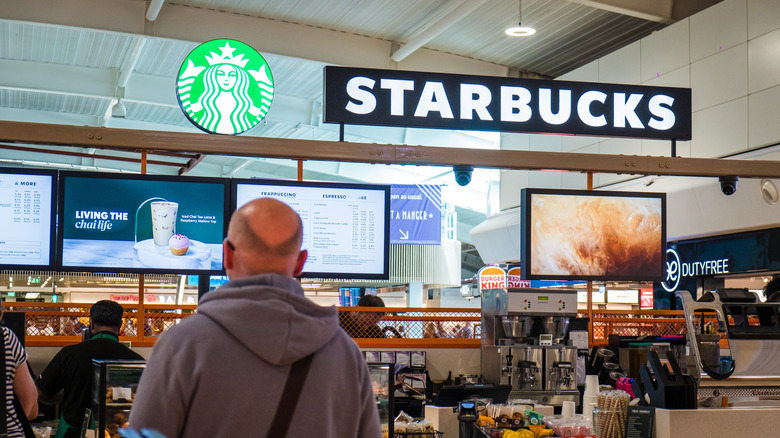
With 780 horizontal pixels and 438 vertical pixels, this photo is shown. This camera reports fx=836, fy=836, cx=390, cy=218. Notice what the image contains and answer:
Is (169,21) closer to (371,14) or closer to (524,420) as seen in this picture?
(371,14)

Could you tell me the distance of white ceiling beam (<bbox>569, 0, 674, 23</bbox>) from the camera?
11016mm

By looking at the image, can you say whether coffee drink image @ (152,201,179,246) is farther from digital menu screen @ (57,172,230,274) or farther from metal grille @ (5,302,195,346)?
metal grille @ (5,302,195,346)

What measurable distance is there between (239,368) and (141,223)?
428cm

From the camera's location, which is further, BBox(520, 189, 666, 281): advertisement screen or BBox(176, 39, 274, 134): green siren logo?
BBox(520, 189, 666, 281): advertisement screen

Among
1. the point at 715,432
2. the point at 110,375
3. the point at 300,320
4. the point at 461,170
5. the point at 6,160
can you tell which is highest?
the point at 6,160

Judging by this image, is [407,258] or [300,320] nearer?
[300,320]

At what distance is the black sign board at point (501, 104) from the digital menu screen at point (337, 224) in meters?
0.54

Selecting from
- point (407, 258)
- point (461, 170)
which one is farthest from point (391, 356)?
point (407, 258)

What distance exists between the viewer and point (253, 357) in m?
1.78

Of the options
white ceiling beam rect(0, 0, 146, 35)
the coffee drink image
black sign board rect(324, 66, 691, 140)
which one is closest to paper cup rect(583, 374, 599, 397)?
black sign board rect(324, 66, 691, 140)

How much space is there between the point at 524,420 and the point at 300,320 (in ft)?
8.39

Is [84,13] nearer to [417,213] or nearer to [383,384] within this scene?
[417,213]

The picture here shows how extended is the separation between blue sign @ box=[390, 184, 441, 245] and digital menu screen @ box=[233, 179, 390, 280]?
31.6 ft

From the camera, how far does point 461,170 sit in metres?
6.45
